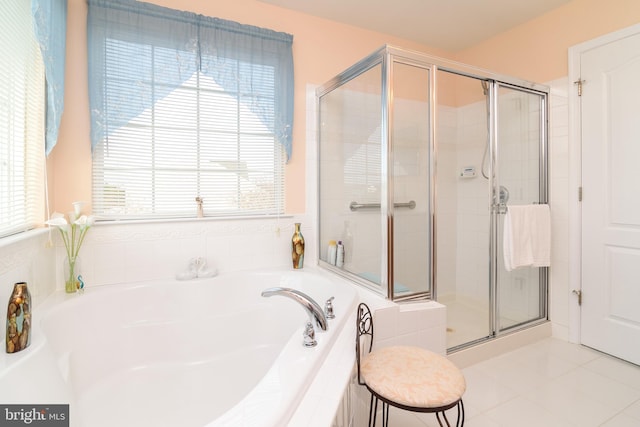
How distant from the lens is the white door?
2043mm

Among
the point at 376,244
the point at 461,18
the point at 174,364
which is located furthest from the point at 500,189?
the point at 174,364

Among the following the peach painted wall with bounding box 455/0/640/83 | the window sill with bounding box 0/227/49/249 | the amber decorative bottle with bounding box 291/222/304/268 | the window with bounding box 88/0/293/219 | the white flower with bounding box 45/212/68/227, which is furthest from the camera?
the amber decorative bottle with bounding box 291/222/304/268

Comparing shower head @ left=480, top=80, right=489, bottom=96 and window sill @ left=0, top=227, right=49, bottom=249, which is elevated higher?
shower head @ left=480, top=80, right=489, bottom=96

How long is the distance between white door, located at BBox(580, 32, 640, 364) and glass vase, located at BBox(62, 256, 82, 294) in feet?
11.2

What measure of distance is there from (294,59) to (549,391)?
2.77 m

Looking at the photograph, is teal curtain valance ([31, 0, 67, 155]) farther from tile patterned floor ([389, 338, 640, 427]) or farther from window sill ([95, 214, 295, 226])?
tile patterned floor ([389, 338, 640, 427])

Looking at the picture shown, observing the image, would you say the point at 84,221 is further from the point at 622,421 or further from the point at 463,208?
the point at 622,421

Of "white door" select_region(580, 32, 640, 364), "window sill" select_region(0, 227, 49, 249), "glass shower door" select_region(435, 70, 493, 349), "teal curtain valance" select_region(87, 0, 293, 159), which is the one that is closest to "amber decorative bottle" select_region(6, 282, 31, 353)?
"window sill" select_region(0, 227, 49, 249)

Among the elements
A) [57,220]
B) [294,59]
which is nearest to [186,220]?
[57,220]

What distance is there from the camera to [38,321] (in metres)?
1.39

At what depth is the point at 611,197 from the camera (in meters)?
2.14

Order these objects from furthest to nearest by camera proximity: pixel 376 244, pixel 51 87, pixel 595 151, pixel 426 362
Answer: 1. pixel 595 151
2. pixel 376 244
3. pixel 51 87
4. pixel 426 362

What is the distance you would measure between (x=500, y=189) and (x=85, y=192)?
2.78 metres

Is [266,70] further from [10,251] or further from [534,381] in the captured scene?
[534,381]
